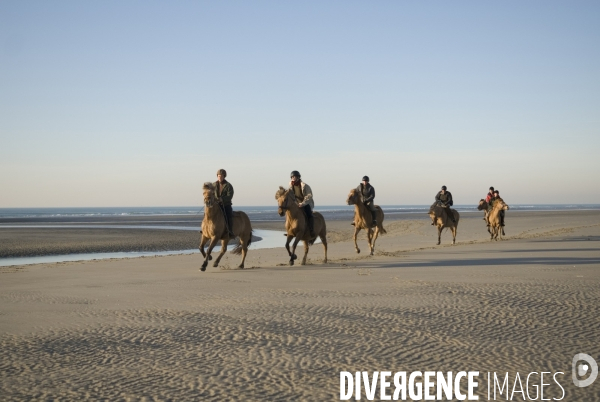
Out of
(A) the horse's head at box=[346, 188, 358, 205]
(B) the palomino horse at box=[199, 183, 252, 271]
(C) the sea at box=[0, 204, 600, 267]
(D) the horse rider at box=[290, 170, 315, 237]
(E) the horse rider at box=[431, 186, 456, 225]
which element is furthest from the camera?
(E) the horse rider at box=[431, 186, 456, 225]

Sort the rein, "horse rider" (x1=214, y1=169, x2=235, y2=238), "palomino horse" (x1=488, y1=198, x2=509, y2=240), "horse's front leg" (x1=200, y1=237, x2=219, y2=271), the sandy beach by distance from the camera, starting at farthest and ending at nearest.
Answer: "palomino horse" (x1=488, y1=198, x2=509, y2=240) < the rein < "horse rider" (x1=214, y1=169, x2=235, y2=238) < "horse's front leg" (x1=200, y1=237, x2=219, y2=271) < the sandy beach

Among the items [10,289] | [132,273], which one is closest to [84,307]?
[10,289]

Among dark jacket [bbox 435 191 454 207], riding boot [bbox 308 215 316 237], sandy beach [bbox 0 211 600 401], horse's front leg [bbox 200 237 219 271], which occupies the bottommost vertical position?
sandy beach [bbox 0 211 600 401]

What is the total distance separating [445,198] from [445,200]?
0.15 metres

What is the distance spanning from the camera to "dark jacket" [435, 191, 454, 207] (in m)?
26.3

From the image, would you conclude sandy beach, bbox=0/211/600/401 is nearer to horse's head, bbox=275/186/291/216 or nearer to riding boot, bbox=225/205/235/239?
riding boot, bbox=225/205/235/239

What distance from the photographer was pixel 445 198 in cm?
2644

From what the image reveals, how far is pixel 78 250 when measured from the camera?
2600 cm

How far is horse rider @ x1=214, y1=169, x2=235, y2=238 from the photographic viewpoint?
50.1 ft

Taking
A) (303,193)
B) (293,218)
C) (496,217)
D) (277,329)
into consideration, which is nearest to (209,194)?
(293,218)

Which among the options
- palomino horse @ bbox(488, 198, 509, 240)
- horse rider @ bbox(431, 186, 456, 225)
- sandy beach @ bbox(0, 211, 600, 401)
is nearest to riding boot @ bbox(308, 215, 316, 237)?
sandy beach @ bbox(0, 211, 600, 401)

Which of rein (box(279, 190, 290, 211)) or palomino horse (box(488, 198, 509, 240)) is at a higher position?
rein (box(279, 190, 290, 211))

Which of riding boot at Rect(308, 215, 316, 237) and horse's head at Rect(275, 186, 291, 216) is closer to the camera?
horse's head at Rect(275, 186, 291, 216)

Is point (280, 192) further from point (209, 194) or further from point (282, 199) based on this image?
point (209, 194)
